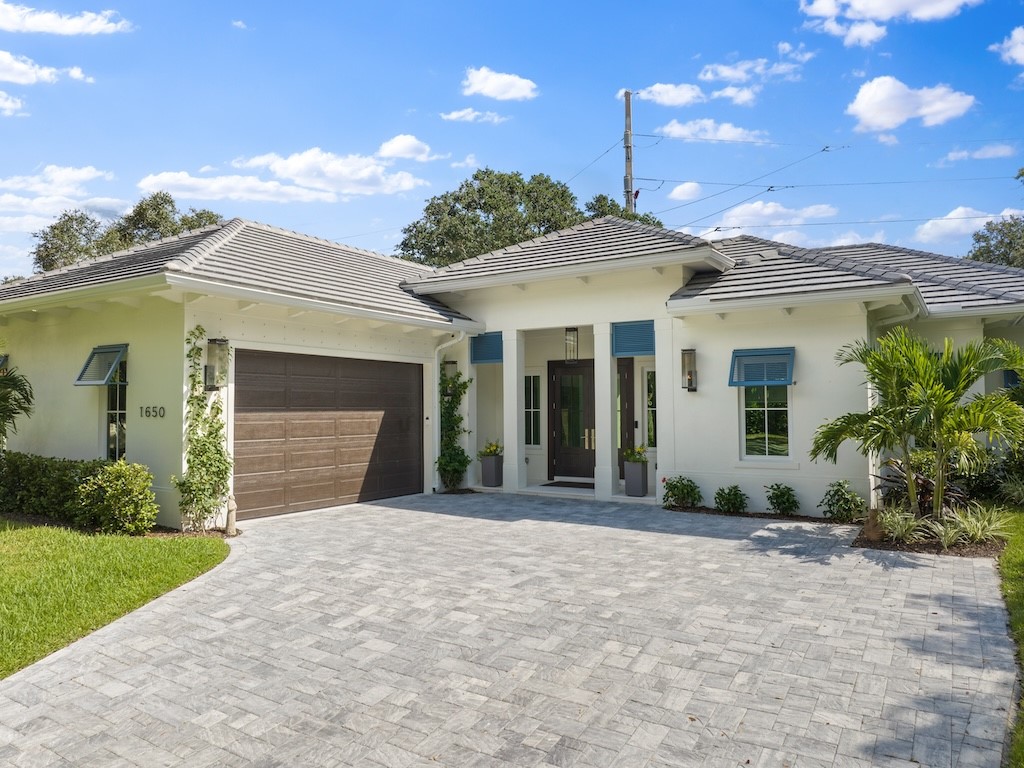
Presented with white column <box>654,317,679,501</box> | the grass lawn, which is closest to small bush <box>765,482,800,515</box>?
white column <box>654,317,679,501</box>

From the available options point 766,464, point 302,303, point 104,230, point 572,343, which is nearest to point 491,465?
point 572,343

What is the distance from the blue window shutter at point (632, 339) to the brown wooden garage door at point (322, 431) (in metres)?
3.88

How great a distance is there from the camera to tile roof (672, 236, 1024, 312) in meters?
9.45

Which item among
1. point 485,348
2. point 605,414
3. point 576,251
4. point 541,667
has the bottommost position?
point 541,667

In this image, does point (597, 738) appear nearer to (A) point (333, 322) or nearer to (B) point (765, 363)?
(B) point (765, 363)

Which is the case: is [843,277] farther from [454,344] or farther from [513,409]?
[454,344]

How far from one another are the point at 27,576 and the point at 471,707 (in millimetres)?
5229

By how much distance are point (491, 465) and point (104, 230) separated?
77.4ft

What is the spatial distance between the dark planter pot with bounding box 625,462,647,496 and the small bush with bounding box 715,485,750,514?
1514mm

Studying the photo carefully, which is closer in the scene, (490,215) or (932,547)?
(932,547)

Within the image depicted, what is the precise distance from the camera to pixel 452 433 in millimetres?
12688

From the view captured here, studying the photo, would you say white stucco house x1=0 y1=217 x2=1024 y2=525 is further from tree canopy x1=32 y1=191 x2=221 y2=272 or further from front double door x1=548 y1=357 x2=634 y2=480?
tree canopy x1=32 y1=191 x2=221 y2=272

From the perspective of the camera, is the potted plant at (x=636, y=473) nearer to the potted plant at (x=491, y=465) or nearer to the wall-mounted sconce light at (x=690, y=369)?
the wall-mounted sconce light at (x=690, y=369)

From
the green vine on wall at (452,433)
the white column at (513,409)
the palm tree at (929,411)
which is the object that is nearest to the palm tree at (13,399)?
the green vine on wall at (452,433)
